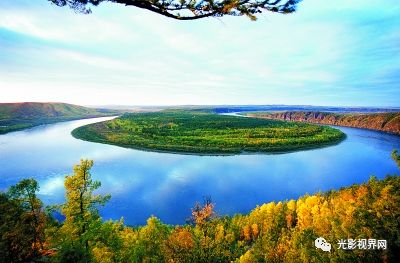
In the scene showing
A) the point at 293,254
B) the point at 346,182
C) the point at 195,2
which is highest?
the point at 195,2

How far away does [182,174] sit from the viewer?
7869 centimetres

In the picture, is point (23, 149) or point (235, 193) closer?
point (235, 193)

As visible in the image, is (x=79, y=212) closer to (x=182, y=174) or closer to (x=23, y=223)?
(x=23, y=223)

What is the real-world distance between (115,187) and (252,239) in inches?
1330

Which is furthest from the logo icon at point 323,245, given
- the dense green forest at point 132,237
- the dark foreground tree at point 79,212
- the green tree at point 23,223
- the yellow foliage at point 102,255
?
the green tree at point 23,223

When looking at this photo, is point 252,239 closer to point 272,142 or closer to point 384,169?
point 384,169

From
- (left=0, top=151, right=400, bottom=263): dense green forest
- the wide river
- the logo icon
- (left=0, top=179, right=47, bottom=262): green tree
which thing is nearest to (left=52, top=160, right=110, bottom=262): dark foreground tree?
(left=0, top=151, right=400, bottom=263): dense green forest

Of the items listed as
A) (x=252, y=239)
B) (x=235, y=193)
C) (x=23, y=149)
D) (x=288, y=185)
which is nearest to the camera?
(x=252, y=239)

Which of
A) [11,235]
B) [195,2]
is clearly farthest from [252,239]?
[195,2]

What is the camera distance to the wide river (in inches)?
2296

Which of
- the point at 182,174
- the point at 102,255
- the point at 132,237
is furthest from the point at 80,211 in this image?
the point at 182,174

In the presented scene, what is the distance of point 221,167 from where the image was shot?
8769 centimetres

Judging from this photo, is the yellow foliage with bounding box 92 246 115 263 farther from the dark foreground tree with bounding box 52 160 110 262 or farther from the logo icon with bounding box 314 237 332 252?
the logo icon with bounding box 314 237 332 252

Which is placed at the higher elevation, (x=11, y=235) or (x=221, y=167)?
(x=11, y=235)
